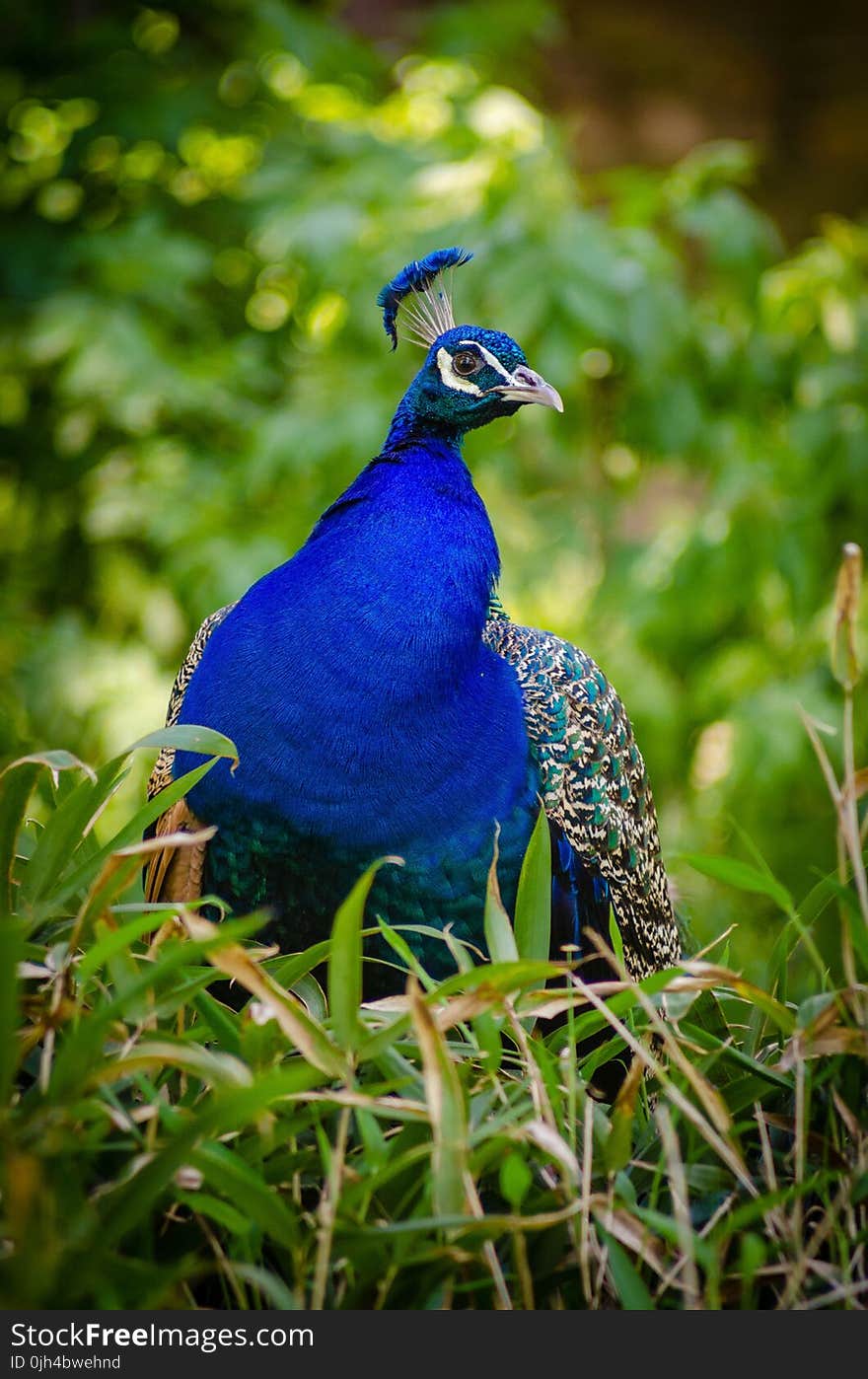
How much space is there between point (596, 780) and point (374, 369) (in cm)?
238

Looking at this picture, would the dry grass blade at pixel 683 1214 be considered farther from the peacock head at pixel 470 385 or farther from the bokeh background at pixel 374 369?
the bokeh background at pixel 374 369

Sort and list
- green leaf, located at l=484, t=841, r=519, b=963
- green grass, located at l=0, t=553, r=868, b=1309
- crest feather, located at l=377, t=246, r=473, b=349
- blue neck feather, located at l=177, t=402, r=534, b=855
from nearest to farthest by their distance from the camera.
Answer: green grass, located at l=0, t=553, r=868, b=1309
green leaf, located at l=484, t=841, r=519, b=963
blue neck feather, located at l=177, t=402, r=534, b=855
crest feather, located at l=377, t=246, r=473, b=349

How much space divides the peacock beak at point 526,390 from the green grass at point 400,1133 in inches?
37.2

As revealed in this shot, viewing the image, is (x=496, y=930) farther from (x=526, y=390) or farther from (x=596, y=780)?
(x=526, y=390)

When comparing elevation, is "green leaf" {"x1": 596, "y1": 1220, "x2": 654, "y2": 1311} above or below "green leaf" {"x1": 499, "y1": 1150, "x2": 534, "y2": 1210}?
below

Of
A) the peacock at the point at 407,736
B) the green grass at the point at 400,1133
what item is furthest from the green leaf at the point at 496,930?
the peacock at the point at 407,736

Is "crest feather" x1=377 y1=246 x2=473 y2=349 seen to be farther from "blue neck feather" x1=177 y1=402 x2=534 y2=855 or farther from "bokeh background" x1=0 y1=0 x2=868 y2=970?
"bokeh background" x1=0 y1=0 x2=868 y2=970

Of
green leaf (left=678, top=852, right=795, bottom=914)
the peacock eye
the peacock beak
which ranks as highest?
the peacock eye

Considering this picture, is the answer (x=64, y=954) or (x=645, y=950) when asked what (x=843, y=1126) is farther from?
(x=645, y=950)

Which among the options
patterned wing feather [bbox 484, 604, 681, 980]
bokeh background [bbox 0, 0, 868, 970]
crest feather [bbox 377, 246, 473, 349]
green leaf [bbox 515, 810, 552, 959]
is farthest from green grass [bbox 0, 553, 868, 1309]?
bokeh background [bbox 0, 0, 868, 970]

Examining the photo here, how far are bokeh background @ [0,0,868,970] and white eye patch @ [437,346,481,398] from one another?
5.77 feet

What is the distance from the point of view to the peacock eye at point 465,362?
190 centimetres

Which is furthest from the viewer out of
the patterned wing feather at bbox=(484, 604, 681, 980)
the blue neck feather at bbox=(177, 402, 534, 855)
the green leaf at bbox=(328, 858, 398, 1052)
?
the patterned wing feather at bbox=(484, 604, 681, 980)

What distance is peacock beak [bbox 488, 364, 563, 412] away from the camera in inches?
75.2
